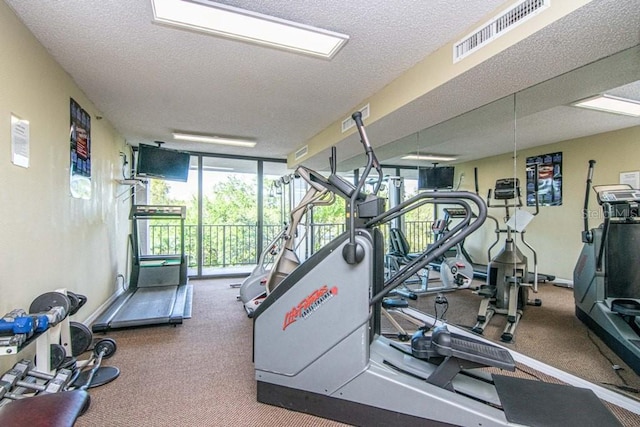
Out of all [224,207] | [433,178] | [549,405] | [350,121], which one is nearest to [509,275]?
[433,178]

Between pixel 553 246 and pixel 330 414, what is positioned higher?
pixel 553 246

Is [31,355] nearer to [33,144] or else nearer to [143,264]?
[33,144]

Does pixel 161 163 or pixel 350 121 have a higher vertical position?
pixel 350 121

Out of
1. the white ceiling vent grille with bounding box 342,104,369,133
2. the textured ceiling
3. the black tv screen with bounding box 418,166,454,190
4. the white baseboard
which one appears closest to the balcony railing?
the white baseboard

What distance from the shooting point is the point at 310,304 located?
6.25 feet

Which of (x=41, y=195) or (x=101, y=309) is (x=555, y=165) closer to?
(x=41, y=195)

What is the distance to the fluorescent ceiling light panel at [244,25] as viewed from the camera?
189cm

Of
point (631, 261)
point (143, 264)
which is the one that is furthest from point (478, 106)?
point (143, 264)

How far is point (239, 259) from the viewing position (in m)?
7.08

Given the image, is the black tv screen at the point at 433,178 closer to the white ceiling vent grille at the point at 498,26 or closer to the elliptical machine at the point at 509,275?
the elliptical machine at the point at 509,275

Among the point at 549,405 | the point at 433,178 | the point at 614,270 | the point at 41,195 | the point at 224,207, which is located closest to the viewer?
the point at 549,405

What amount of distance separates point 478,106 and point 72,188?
378cm

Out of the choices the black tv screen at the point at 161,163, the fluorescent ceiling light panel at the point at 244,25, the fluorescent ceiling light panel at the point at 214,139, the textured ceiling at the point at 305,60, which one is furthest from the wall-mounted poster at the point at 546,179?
the black tv screen at the point at 161,163

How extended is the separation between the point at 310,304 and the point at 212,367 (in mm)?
1215
